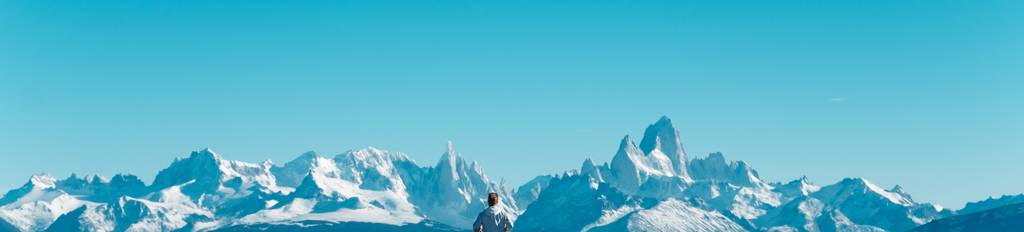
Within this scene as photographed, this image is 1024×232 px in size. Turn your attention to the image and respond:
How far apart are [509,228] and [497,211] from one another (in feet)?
2.62

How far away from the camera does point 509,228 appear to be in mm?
53750

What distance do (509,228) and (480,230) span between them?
1.02m

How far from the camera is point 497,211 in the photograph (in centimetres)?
5419

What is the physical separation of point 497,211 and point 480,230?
1137 mm

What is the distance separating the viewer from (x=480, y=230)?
53375 millimetres
